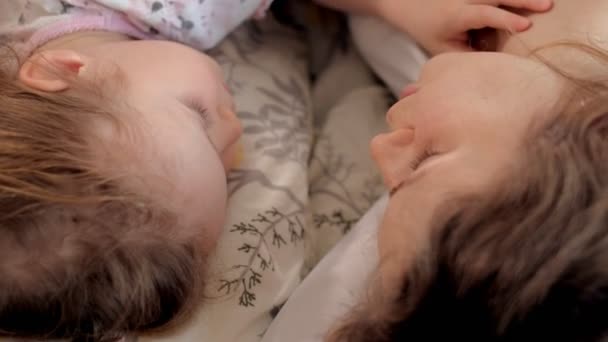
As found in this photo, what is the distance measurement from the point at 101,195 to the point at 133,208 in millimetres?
32

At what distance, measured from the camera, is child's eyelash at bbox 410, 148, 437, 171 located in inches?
25.8

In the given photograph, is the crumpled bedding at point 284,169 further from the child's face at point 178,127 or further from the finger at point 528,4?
the finger at point 528,4

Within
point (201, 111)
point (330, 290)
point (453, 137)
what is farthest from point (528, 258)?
point (201, 111)

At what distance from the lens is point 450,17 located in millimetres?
827

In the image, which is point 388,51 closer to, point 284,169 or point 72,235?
point 284,169

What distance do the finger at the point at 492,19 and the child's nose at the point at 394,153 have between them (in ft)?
0.57

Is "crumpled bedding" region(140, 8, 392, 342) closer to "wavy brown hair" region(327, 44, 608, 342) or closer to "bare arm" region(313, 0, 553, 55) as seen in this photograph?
"bare arm" region(313, 0, 553, 55)

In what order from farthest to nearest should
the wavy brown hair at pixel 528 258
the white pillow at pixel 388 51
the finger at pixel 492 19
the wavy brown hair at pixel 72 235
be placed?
the white pillow at pixel 388 51
the finger at pixel 492 19
the wavy brown hair at pixel 72 235
the wavy brown hair at pixel 528 258

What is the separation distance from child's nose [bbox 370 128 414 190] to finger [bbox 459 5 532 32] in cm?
17

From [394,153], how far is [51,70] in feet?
1.17

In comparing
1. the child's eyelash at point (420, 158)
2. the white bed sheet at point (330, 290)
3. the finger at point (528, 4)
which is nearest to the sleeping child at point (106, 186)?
the white bed sheet at point (330, 290)

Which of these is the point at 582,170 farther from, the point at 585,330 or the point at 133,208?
the point at 133,208

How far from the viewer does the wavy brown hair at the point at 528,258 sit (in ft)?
1.70

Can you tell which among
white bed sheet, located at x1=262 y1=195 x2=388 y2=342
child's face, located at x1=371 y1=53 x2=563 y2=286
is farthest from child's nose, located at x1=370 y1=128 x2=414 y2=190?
white bed sheet, located at x1=262 y1=195 x2=388 y2=342
